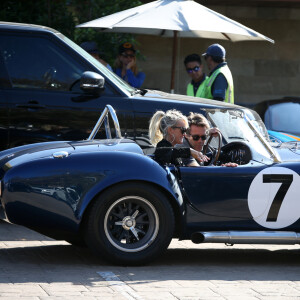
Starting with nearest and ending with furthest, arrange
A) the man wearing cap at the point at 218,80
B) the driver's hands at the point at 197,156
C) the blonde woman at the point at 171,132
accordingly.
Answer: the blonde woman at the point at 171,132 → the driver's hands at the point at 197,156 → the man wearing cap at the point at 218,80

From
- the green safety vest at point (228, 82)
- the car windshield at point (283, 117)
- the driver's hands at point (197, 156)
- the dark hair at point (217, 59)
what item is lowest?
the car windshield at point (283, 117)

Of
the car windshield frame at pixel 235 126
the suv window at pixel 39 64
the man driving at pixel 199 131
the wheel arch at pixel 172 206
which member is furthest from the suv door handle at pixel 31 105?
the wheel arch at pixel 172 206

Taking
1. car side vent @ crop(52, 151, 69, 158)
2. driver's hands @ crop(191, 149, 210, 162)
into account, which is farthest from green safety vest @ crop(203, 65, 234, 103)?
car side vent @ crop(52, 151, 69, 158)

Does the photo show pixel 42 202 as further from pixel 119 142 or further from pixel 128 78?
pixel 128 78

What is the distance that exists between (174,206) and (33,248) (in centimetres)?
148

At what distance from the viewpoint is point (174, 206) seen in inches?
275

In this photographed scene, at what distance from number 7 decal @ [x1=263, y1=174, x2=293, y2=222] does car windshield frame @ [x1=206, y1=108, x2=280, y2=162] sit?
0.52 meters

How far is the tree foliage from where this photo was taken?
13.9 metres

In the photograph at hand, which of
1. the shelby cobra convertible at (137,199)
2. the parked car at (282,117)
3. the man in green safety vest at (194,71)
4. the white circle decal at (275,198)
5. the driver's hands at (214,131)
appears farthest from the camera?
the parked car at (282,117)

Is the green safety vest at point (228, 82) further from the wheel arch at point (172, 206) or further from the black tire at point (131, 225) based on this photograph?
the black tire at point (131, 225)

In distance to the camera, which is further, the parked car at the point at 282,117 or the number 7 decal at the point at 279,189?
the parked car at the point at 282,117

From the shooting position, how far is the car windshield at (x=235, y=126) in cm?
767

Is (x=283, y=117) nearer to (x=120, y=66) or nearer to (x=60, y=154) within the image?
(x=120, y=66)

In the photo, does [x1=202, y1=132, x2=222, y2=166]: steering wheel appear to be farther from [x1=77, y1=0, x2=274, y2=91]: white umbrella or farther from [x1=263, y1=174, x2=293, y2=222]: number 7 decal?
[x1=77, y1=0, x2=274, y2=91]: white umbrella
